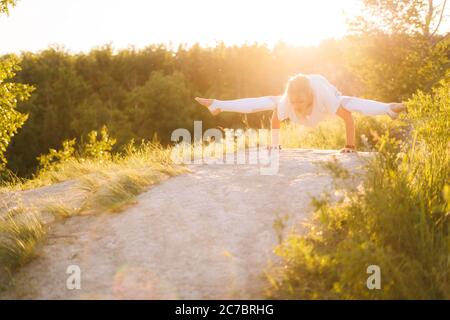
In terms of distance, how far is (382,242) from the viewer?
359 cm

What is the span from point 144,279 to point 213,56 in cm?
2769

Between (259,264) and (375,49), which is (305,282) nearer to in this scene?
(259,264)

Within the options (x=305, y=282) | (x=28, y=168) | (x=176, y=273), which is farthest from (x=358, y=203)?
(x=28, y=168)

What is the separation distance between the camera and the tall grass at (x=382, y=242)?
324 cm

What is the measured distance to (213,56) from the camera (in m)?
30.3

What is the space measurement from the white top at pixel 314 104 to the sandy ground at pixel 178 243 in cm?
141

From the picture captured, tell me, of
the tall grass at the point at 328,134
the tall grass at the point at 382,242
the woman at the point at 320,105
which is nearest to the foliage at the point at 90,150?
the tall grass at the point at 328,134

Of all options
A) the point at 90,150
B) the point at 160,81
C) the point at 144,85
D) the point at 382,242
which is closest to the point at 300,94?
the point at 382,242

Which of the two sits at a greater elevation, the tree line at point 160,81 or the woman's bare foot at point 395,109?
the tree line at point 160,81

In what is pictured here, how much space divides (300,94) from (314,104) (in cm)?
26

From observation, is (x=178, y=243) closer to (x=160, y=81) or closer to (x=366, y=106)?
(x=366, y=106)

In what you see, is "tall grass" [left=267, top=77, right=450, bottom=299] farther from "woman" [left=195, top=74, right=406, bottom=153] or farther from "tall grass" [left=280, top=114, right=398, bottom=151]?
"tall grass" [left=280, top=114, right=398, bottom=151]
